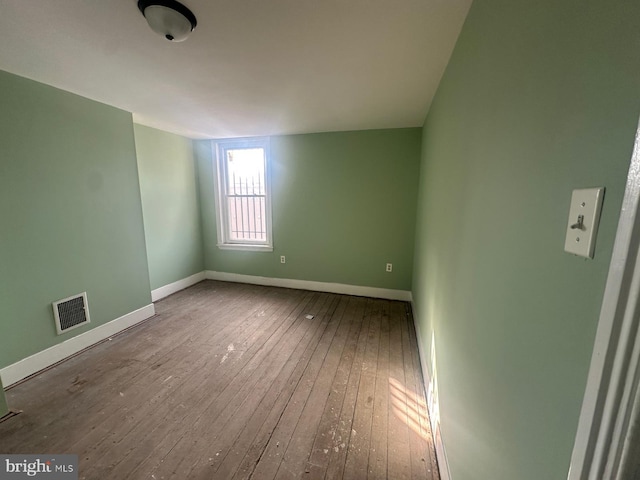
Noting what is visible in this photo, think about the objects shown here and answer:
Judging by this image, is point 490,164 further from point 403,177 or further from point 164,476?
point 403,177

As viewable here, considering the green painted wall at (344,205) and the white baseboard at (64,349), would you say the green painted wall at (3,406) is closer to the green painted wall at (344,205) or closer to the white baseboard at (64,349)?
the white baseboard at (64,349)

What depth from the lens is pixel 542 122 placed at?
604 mm

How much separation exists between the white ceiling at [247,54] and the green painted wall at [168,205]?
819mm

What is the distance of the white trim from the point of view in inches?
13.2

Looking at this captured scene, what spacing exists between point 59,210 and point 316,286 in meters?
2.93

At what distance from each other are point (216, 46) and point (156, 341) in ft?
8.51

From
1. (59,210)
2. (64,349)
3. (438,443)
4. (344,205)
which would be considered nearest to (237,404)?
(438,443)

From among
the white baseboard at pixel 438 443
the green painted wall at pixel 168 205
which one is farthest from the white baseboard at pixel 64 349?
the white baseboard at pixel 438 443

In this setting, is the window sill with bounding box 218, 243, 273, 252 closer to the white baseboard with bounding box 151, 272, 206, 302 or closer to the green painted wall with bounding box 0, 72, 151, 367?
the white baseboard with bounding box 151, 272, 206, 302

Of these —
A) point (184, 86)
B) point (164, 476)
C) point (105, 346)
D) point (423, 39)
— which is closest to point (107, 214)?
point (105, 346)

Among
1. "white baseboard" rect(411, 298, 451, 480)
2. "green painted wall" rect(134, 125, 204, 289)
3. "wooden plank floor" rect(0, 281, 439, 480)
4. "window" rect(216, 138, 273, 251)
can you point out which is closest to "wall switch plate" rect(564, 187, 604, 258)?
"white baseboard" rect(411, 298, 451, 480)

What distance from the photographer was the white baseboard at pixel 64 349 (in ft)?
6.36

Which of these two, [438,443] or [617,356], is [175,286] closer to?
[438,443]

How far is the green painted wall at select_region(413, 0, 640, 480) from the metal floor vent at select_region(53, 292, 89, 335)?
120 inches
